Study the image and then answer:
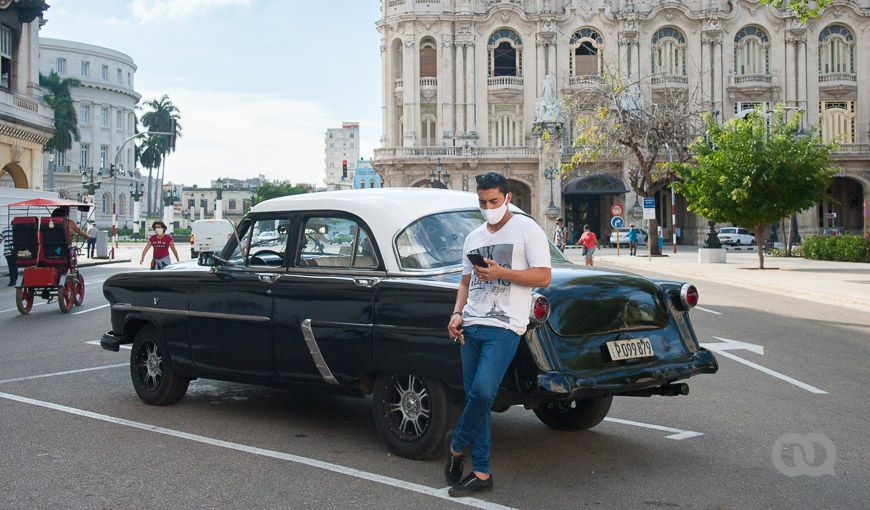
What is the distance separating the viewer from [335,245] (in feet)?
22.3

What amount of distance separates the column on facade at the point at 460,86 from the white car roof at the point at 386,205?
200 ft

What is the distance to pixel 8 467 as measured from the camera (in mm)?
6008

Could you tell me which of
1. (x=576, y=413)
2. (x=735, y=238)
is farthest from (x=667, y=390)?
(x=735, y=238)

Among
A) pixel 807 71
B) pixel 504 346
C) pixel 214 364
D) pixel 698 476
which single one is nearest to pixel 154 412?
pixel 214 364

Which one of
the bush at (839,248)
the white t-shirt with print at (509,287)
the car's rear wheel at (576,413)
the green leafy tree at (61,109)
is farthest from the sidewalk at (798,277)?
the green leafy tree at (61,109)

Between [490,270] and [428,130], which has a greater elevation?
[428,130]

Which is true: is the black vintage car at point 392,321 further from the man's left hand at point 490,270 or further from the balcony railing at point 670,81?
the balcony railing at point 670,81

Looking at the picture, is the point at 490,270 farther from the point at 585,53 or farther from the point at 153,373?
the point at 585,53

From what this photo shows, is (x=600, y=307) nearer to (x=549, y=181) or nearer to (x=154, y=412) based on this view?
(x=154, y=412)

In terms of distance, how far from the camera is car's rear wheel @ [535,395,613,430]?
269 inches

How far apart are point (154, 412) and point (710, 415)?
4756mm

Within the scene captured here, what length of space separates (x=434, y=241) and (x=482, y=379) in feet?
5.34

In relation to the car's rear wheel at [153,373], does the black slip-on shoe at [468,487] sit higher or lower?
lower

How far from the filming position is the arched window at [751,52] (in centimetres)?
6806
